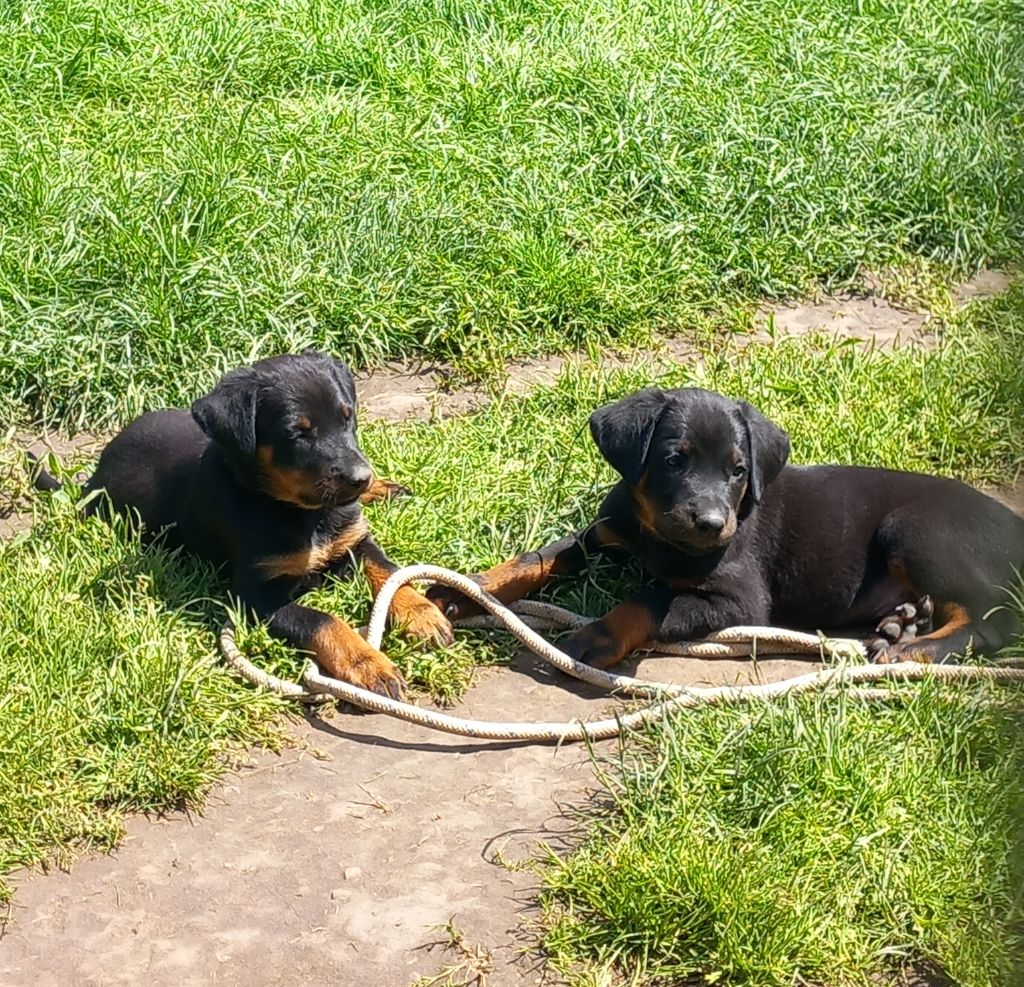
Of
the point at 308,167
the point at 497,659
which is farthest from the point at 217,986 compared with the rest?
the point at 308,167

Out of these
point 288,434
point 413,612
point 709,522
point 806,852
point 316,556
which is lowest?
point 806,852

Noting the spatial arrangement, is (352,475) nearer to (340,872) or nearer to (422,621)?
(422,621)

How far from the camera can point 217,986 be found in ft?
12.4

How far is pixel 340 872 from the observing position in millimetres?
4152

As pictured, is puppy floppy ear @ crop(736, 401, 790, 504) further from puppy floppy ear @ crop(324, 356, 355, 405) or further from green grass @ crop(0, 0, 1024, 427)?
green grass @ crop(0, 0, 1024, 427)

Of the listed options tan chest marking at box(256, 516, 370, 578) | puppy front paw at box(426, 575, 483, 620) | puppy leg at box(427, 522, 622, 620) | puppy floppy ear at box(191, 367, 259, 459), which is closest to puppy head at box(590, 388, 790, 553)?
puppy leg at box(427, 522, 622, 620)

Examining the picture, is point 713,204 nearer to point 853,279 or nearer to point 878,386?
point 853,279

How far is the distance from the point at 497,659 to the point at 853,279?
3.41 metres

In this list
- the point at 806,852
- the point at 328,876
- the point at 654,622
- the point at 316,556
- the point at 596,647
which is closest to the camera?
the point at 806,852

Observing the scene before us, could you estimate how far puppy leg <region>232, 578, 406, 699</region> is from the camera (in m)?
4.83

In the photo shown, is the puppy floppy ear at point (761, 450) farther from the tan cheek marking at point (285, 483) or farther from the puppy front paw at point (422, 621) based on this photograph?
the tan cheek marking at point (285, 483)

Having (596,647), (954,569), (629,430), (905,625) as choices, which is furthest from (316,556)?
(954,569)

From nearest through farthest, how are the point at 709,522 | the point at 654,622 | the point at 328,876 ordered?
the point at 328,876 < the point at 709,522 < the point at 654,622

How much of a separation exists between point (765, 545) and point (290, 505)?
1.59m
